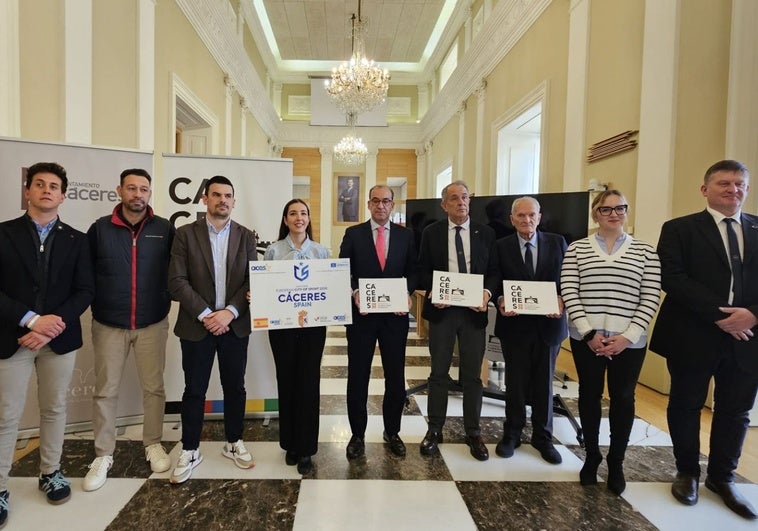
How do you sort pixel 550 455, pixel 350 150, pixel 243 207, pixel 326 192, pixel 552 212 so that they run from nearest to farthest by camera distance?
pixel 550 455, pixel 243 207, pixel 552 212, pixel 350 150, pixel 326 192

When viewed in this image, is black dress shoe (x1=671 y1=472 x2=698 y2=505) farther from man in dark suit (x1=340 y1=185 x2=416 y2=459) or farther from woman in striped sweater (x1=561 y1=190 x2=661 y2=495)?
man in dark suit (x1=340 y1=185 x2=416 y2=459)

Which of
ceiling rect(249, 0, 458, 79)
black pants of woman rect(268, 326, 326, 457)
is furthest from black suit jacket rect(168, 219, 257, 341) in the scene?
ceiling rect(249, 0, 458, 79)

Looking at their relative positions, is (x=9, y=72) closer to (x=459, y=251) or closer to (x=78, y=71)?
(x=78, y=71)

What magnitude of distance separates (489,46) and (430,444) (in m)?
6.23

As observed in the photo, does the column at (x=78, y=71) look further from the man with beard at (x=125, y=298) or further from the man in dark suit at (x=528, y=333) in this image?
the man in dark suit at (x=528, y=333)

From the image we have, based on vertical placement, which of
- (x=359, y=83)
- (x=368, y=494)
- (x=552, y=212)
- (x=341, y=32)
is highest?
(x=341, y=32)

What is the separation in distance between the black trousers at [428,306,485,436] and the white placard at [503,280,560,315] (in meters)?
0.25

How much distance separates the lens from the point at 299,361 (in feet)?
6.89

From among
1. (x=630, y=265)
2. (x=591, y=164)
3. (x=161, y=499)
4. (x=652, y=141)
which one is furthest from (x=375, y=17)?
(x=161, y=499)

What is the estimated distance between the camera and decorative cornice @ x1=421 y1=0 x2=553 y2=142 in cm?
512

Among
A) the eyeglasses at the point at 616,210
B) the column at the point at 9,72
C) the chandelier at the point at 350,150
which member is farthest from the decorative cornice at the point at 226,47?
the eyeglasses at the point at 616,210

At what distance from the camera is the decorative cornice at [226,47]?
498 centimetres

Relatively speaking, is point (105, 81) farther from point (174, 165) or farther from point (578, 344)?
point (578, 344)

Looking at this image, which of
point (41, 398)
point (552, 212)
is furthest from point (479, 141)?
point (41, 398)
